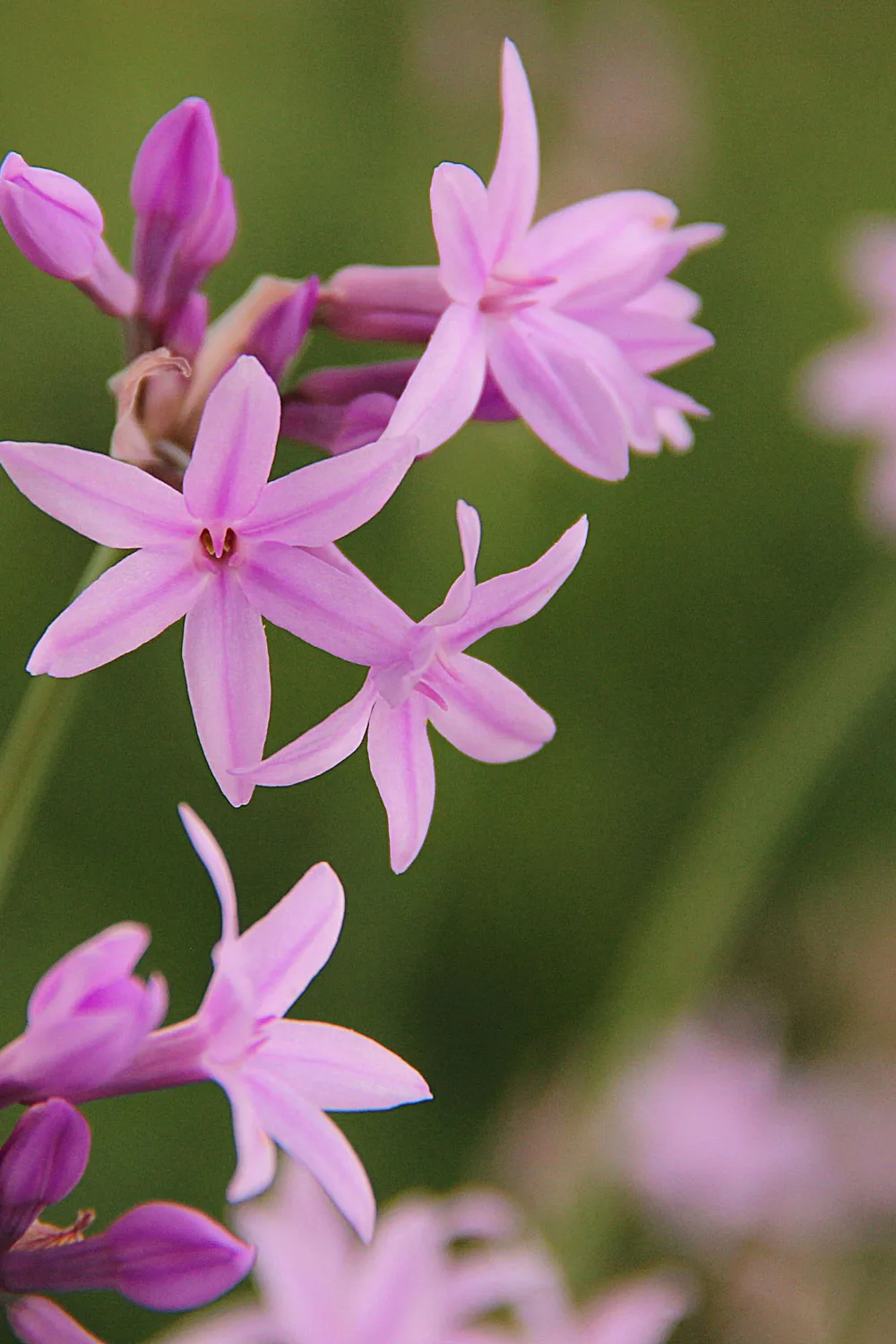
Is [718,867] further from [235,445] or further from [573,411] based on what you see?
[235,445]

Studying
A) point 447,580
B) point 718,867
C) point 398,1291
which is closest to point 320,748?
point 398,1291

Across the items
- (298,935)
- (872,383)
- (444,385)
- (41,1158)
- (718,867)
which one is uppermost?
(872,383)

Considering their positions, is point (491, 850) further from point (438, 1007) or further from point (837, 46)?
point (837, 46)

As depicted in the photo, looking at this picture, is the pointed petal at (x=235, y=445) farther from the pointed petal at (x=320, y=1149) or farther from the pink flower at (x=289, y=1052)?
the pointed petal at (x=320, y=1149)

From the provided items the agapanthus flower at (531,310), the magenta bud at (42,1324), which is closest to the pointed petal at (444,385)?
the agapanthus flower at (531,310)

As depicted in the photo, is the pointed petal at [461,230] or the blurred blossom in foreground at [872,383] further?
the blurred blossom in foreground at [872,383]
